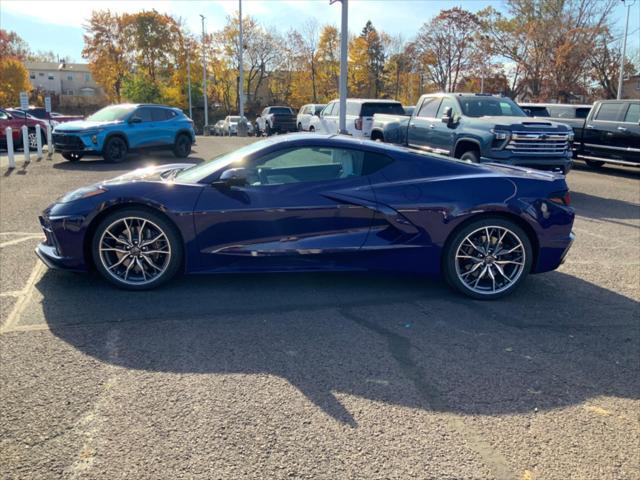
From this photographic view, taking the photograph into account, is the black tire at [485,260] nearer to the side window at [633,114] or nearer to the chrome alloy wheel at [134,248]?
the chrome alloy wheel at [134,248]

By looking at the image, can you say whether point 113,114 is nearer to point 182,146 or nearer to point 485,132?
point 182,146

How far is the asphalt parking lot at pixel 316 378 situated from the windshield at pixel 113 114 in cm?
1109

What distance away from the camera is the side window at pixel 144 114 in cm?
1606

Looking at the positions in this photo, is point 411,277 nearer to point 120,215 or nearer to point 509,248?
point 509,248

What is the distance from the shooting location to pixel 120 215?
15.7 ft

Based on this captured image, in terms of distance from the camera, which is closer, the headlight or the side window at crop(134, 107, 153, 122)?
the headlight

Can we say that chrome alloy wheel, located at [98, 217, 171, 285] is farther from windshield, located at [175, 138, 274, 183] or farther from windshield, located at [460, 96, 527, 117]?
windshield, located at [460, 96, 527, 117]

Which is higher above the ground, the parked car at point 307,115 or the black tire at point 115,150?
the parked car at point 307,115

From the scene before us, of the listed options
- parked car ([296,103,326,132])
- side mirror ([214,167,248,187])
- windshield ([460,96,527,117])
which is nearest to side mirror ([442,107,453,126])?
windshield ([460,96,527,117])

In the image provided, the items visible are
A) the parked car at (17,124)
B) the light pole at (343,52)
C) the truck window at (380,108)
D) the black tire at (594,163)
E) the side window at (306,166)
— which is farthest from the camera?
the parked car at (17,124)

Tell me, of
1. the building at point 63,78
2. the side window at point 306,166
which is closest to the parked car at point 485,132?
the side window at point 306,166

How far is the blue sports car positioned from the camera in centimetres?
476

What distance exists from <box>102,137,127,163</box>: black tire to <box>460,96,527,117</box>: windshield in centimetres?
935

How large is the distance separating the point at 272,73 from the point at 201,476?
68043 mm
